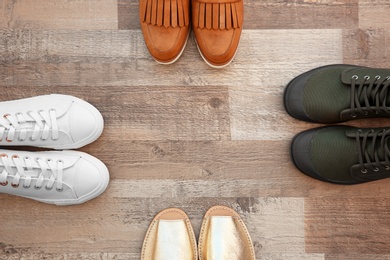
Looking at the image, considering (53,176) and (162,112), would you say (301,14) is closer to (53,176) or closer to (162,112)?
(162,112)

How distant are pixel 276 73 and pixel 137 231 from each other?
0.52 meters

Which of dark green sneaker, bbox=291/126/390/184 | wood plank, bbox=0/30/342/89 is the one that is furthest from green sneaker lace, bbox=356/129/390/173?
wood plank, bbox=0/30/342/89

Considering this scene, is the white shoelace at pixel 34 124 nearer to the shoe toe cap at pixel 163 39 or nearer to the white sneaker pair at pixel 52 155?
the white sneaker pair at pixel 52 155

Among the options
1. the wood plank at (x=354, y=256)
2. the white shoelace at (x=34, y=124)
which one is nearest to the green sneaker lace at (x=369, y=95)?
the wood plank at (x=354, y=256)

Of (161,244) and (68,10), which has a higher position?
(68,10)

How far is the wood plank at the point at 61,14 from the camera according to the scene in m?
1.03

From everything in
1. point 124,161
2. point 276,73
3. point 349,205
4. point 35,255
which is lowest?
point 35,255

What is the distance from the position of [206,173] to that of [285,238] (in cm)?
26

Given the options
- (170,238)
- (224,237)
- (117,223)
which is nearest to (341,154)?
(224,237)

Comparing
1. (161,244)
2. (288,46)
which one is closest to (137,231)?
(161,244)

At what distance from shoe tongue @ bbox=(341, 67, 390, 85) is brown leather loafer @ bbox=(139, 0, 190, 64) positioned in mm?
390

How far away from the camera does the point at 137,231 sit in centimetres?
103

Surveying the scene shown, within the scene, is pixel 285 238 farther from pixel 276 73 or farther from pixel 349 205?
pixel 276 73

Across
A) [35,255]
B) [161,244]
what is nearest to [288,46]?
[161,244]
